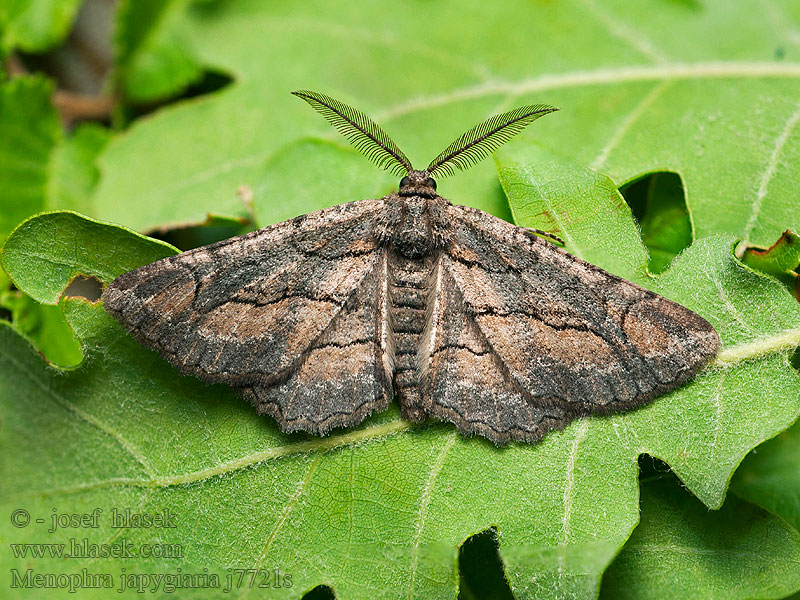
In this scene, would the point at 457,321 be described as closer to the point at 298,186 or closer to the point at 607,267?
the point at 607,267

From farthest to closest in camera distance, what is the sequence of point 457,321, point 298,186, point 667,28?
point 667,28, point 298,186, point 457,321

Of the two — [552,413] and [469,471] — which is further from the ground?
[552,413]

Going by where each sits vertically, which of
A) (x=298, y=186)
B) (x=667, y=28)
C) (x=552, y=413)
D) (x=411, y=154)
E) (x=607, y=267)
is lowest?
(x=552, y=413)

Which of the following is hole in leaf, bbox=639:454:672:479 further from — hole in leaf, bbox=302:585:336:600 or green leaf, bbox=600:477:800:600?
hole in leaf, bbox=302:585:336:600

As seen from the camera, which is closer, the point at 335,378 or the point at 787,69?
the point at 335,378

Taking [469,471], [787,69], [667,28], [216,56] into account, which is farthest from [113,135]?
[787,69]

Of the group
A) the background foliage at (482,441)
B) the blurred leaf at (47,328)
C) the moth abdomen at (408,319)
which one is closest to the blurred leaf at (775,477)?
the background foliage at (482,441)

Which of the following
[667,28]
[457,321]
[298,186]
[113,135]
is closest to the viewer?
[457,321]
